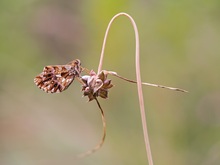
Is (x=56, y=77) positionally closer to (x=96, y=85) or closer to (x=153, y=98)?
(x=96, y=85)

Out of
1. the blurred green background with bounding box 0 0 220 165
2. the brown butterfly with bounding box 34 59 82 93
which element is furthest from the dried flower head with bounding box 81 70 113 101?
the blurred green background with bounding box 0 0 220 165

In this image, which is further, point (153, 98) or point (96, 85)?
point (153, 98)

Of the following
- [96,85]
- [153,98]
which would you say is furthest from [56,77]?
[153,98]

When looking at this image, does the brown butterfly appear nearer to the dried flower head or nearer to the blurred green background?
the dried flower head

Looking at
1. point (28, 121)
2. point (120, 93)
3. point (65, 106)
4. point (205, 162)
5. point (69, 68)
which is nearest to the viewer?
point (69, 68)

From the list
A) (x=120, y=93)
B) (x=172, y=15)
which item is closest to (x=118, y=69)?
(x=120, y=93)

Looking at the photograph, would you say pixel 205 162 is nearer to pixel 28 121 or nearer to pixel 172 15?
pixel 172 15

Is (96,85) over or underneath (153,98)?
underneath
